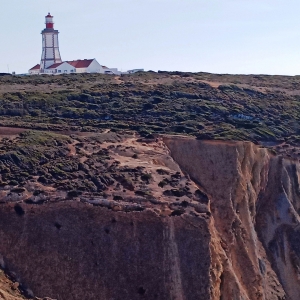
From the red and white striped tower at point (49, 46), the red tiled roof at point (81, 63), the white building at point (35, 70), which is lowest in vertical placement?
the white building at point (35, 70)

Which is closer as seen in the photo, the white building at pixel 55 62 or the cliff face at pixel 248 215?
the cliff face at pixel 248 215

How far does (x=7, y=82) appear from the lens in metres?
76.1

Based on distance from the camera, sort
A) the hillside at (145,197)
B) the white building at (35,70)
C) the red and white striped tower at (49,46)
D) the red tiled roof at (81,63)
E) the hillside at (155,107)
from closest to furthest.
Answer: the hillside at (145,197), the hillside at (155,107), the red and white striped tower at (49,46), the red tiled roof at (81,63), the white building at (35,70)

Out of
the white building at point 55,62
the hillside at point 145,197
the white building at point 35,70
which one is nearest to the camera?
the hillside at point 145,197

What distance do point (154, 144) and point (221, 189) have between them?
8.60 m

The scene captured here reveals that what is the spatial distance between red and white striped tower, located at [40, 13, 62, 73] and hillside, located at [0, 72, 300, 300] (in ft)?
88.4

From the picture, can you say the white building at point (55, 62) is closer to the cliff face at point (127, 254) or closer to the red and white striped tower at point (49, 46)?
the red and white striped tower at point (49, 46)

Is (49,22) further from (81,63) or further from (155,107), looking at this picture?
(155,107)

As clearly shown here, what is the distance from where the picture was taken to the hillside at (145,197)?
35969 millimetres

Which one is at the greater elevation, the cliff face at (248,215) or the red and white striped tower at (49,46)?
the red and white striped tower at (49,46)

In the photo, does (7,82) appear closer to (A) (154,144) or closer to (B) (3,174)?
(A) (154,144)

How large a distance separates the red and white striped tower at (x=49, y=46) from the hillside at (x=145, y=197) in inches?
1061

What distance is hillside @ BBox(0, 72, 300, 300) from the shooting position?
36.0 meters

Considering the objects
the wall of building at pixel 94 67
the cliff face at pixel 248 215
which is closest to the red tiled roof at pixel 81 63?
the wall of building at pixel 94 67
